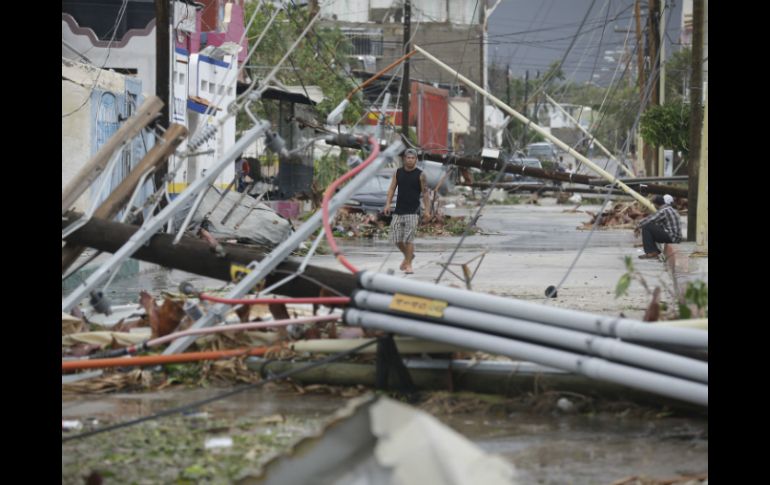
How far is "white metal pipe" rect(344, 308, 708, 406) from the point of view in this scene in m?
6.63

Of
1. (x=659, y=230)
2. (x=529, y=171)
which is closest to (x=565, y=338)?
(x=659, y=230)

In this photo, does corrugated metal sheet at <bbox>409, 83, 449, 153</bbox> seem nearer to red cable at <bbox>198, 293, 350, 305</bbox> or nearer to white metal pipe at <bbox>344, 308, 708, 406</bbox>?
red cable at <bbox>198, 293, 350, 305</bbox>

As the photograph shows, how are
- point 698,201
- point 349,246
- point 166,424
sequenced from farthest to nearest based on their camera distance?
point 349,246, point 698,201, point 166,424

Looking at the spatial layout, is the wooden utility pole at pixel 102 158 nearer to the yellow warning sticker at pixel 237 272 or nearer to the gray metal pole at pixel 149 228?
the gray metal pole at pixel 149 228

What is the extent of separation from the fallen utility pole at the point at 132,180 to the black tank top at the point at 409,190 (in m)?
7.72

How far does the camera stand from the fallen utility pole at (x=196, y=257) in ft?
28.6

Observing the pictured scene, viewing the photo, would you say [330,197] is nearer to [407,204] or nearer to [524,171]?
[407,204]

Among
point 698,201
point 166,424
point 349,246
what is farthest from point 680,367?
point 349,246

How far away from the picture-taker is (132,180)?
31.7ft

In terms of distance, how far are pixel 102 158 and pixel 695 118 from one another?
46.5 ft
